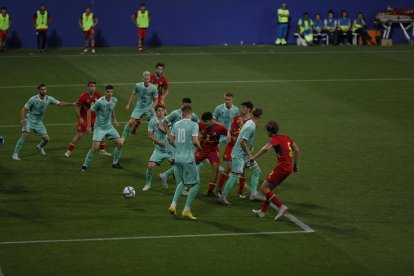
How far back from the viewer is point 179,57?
40.3m

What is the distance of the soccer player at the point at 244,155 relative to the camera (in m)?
16.4

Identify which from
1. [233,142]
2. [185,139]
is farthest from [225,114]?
[185,139]

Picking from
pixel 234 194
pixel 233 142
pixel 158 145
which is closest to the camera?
pixel 233 142

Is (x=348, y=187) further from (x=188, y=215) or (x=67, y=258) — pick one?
(x=67, y=258)

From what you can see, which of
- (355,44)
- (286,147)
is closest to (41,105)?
(286,147)

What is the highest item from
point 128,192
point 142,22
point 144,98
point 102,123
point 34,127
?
point 142,22

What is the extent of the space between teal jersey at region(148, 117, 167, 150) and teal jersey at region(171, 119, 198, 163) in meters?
2.03

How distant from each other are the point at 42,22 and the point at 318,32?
15534mm

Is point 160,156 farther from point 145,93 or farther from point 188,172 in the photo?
point 145,93

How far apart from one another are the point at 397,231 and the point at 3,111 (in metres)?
16.5

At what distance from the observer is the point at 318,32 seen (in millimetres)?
45375

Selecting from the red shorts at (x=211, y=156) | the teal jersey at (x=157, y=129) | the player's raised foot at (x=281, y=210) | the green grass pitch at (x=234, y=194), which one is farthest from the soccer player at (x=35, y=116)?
the player's raised foot at (x=281, y=210)

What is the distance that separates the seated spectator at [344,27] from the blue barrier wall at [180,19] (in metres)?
2.09

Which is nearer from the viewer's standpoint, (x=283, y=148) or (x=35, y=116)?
(x=283, y=148)
